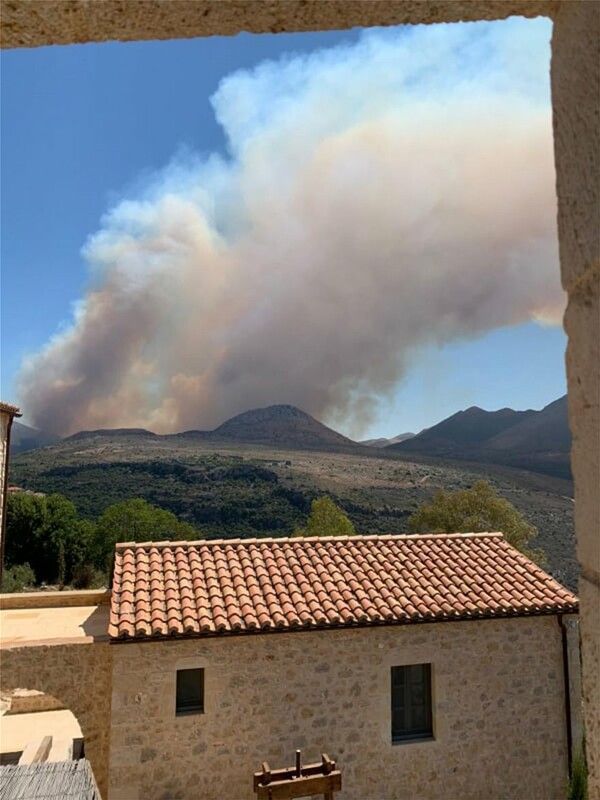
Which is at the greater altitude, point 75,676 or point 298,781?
point 75,676

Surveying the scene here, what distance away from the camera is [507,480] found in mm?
47969

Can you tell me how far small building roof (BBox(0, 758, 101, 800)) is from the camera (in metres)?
5.30

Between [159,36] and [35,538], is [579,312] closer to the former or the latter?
[159,36]

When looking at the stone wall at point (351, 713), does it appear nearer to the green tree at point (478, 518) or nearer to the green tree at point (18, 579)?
the green tree at point (478, 518)

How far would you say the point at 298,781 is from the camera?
715 cm

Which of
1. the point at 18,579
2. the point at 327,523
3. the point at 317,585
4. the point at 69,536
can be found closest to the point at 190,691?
the point at 317,585

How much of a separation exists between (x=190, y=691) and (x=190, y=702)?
146mm

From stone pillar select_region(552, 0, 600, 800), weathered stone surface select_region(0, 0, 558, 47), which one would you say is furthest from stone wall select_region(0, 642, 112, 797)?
weathered stone surface select_region(0, 0, 558, 47)

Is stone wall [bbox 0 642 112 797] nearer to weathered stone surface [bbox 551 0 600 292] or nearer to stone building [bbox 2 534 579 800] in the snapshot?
stone building [bbox 2 534 579 800]

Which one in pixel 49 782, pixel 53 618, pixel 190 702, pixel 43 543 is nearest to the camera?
pixel 49 782

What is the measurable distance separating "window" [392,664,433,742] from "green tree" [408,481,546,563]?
14.0 metres

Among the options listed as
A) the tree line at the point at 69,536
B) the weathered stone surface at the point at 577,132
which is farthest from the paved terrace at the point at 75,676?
the tree line at the point at 69,536

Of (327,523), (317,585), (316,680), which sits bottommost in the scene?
(316,680)

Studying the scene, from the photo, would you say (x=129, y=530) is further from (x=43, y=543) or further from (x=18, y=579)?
(x=18, y=579)
